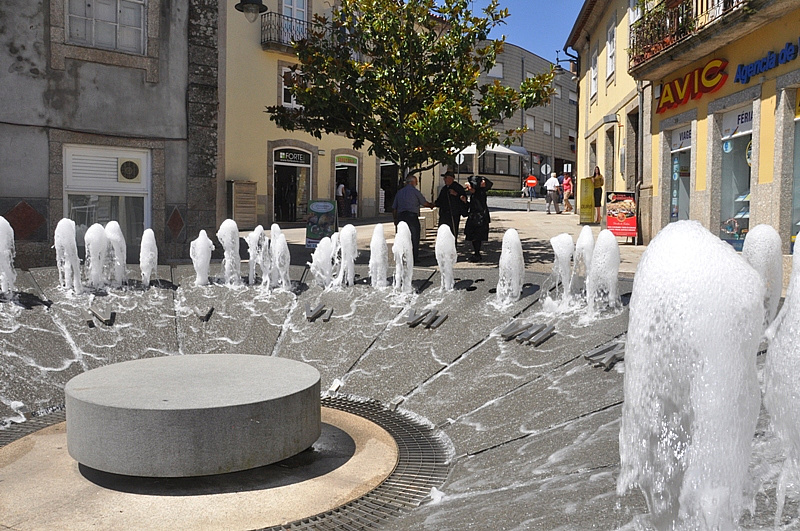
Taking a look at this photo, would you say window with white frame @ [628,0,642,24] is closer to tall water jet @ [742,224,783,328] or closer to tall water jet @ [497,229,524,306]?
tall water jet @ [497,229,524,306]

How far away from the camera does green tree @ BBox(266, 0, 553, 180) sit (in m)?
11.5

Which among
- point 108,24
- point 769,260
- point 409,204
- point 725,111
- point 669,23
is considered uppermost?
point 669,23

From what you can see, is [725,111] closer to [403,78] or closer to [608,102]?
[403,78]

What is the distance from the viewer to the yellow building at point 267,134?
22875 mm

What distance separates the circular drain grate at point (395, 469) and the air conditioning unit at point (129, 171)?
701 cm

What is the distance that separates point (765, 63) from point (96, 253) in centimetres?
1014

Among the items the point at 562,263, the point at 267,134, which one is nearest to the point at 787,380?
the point at 562,263

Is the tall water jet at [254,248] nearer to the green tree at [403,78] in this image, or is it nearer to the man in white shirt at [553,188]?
the green tree at [403,78]

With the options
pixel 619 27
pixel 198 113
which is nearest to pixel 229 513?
pixel 198 113

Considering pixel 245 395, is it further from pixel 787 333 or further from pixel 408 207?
pixel 408 207

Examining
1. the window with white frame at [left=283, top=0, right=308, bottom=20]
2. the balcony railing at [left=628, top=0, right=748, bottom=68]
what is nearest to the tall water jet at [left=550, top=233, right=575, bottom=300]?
the balcony railing at [left=628, top=0, right=748, bottom=68]

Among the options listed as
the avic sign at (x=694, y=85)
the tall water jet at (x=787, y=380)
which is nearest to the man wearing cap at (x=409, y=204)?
the avic sign at (x=694, y=85)

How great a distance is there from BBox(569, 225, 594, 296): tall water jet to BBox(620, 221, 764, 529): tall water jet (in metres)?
4.57

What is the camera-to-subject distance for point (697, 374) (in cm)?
308
